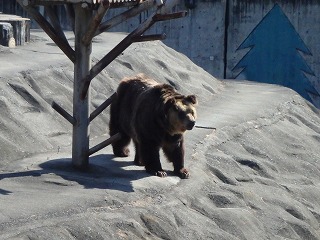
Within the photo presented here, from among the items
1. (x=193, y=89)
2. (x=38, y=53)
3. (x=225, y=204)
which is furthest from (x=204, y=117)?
(x=225, y=204)

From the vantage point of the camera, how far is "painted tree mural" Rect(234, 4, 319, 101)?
23.1m

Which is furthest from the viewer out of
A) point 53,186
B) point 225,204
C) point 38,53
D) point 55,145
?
point 38,53

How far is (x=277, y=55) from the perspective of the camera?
922 inches

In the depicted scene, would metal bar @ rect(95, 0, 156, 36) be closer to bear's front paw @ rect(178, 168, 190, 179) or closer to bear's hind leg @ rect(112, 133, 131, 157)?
bear's hind leg @ rect(112, 133, 131, 157)

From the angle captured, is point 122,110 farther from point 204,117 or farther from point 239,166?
point 204,117

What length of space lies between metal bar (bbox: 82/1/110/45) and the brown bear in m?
0.98

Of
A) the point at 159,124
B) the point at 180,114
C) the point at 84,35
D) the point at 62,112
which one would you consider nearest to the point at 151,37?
the point at 84,35

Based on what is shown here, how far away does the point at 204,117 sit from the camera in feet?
47.0

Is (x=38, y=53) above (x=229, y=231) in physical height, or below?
above

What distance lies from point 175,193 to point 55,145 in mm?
2269

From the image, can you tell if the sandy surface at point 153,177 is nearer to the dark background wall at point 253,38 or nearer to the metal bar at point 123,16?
the metal bar at point 123,16

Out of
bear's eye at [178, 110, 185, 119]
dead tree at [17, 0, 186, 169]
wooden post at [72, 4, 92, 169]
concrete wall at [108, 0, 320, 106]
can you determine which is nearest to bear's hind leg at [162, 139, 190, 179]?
bear's eye at [178, 110, 185, 119]

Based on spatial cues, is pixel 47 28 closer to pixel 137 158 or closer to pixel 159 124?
pixel 159 124

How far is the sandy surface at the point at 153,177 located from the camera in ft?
28.5
